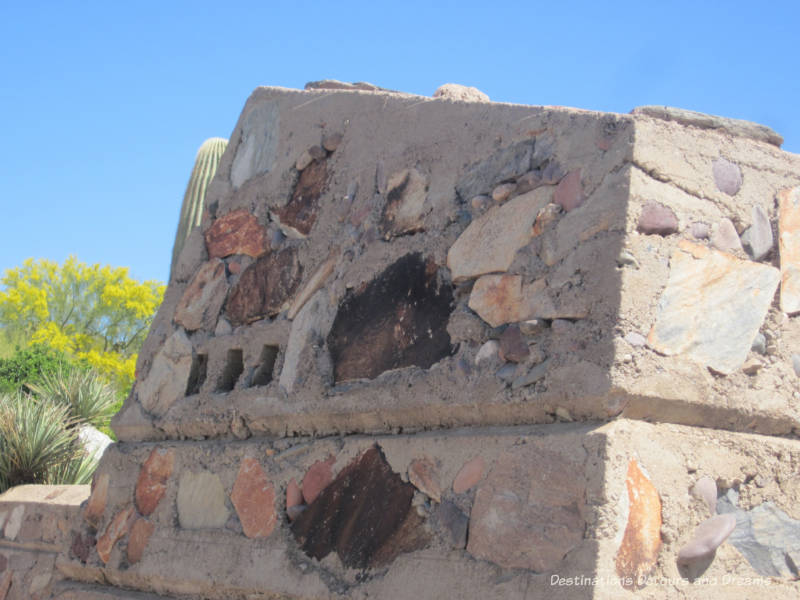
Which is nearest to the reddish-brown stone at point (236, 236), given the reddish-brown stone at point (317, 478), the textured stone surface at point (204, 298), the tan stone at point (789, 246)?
the textured stone surface at point (204, 298)

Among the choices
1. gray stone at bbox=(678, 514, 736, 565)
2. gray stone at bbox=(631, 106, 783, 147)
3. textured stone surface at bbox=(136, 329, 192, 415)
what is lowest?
gray stone at bbox=(678, 514, 736, 565)

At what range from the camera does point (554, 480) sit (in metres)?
2.17

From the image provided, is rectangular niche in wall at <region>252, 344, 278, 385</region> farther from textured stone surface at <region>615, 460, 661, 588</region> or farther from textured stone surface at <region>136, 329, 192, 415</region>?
textured stone surface at <region>615, 460, 661, 588</region>

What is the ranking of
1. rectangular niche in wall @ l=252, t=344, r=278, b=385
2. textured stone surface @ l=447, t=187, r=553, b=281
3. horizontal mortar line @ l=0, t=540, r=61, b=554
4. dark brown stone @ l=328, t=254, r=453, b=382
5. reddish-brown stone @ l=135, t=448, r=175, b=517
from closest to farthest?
textured stone surface @ l=447, t=187, r=553, b=281 → dark brown stone @ l=328, t=254, r=453, b=382 → rectangular niche in wall @ l=252, t=344, r=278, b=385 → reddish-brown stone @ l=135, t=448, r=175, b=517 → horizontal mortar line @ l=0, t=540, r=61, b=554

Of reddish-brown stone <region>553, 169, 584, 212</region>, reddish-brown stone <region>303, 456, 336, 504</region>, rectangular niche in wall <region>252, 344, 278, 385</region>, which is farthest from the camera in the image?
rectangular niche in wall <region>252, 344, 278, 385</region>

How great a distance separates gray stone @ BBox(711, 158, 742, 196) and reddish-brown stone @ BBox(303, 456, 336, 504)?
1.41 meters

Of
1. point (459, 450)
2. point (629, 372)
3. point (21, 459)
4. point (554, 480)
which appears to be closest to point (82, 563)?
point (459, 450)

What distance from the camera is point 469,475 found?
2.37 meters

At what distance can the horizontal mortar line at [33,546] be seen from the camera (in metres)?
4.28

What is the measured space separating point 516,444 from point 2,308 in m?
Answer: 22.5

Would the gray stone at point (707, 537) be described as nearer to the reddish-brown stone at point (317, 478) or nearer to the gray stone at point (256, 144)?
the reddish-brown stone at point (317, 478)

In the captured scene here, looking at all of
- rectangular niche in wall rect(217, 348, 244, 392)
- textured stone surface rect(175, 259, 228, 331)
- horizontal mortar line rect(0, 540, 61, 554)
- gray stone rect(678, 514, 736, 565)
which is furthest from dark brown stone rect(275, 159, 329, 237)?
horizontal mortar line rect(0, 540, 61, 554)

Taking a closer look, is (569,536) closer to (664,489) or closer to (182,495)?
(664,489)

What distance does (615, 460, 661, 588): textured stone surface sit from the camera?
205cm
